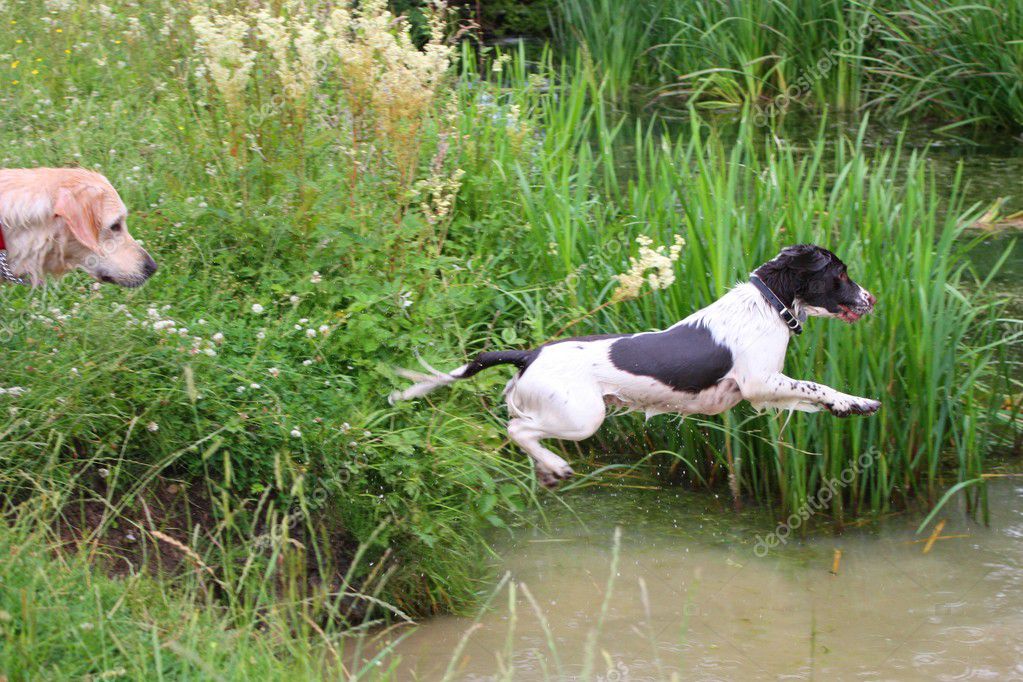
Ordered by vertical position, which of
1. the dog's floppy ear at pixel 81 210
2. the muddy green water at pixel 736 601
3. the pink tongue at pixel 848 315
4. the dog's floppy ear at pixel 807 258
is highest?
the dog's floppy ear at pixel 81 210

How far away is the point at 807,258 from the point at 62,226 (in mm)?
2541

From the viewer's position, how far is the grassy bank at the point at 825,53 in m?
8.95

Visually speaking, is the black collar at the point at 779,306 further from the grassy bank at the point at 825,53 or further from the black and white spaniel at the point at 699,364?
the grassy bank at the point at 825,53

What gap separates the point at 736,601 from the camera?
403cm

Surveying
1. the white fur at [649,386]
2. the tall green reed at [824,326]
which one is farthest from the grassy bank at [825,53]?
the white fur at [649,386]

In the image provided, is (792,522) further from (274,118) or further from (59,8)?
(59,8)

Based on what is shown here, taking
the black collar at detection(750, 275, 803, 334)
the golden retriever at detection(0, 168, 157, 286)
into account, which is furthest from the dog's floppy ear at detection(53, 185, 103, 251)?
the black collar at detection(750, 275, 803, 334)

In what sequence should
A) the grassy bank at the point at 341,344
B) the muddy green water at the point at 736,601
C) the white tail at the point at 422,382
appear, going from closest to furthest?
the grassy bank at the point at 341,344, the muddy green water at the point at 736,601, the white tail at the point at 422,382

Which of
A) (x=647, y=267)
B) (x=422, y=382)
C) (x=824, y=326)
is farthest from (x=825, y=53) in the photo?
(x=422, y=382)

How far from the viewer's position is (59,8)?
697cm

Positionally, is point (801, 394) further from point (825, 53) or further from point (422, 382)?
point (825, 53)

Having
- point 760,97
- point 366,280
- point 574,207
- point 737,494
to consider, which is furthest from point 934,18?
point 366,280

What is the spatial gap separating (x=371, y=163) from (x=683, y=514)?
6.71 feet

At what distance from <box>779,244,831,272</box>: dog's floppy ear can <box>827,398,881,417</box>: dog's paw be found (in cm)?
46
